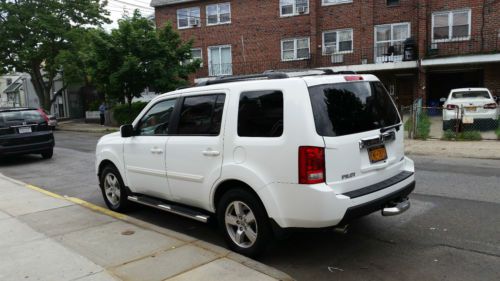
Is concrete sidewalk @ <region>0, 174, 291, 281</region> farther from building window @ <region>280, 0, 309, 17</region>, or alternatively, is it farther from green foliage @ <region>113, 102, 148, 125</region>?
building window @ <region>280, 0, 309, 17</region>

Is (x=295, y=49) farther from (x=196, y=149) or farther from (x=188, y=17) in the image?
(x=196, y=149)

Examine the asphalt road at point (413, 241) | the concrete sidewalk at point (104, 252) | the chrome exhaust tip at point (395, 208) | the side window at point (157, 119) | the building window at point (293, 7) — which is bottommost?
the asphalt road at point (413, 241)

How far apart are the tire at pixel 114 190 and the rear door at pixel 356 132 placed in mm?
3480

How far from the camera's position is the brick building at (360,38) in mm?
22000

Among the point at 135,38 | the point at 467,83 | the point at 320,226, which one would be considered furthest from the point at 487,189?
the point at 467,83

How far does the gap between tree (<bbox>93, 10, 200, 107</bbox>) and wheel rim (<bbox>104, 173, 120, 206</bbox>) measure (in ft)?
45.4

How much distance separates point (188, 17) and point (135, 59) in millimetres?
10480

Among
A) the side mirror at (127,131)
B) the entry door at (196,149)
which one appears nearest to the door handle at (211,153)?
the entry door at (196,149)

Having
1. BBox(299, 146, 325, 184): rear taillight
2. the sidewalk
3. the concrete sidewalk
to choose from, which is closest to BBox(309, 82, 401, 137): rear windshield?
BBox(299, 146, 325, 184): rear taillight

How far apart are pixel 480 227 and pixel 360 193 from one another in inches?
83.9

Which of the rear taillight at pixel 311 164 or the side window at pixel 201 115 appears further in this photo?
the side window at pixel 201 115

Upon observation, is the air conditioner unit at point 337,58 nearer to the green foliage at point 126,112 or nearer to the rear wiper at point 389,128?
the green foliage at point 126,112

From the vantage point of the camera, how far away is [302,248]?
4.94 meters

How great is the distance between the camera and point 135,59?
65.1 ft
